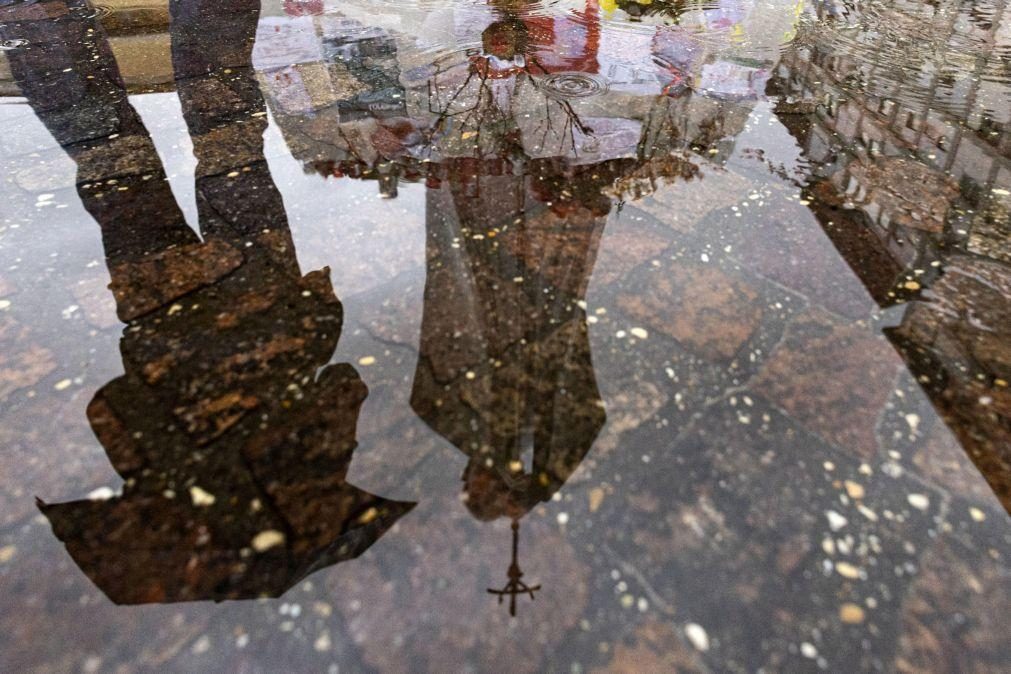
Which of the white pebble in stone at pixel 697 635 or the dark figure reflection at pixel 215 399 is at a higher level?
the dark figure reflection at pixel 215 399

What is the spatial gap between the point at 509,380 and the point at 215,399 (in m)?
0.99

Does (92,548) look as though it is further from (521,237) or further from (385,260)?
(521,237)

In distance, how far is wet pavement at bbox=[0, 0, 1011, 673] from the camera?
141cm

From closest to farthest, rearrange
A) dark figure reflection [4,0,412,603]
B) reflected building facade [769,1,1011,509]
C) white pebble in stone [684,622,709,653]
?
white pebble in stone [684,622,709,653] → dark figure reflection [4,0,412,603] → reflected building facade [769,1,1011,509]

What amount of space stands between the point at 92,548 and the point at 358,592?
0.75m

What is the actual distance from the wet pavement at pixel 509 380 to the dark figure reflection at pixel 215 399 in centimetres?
1

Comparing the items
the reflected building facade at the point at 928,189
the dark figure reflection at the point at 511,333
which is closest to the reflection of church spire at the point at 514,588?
the dark figure reflection at the point at 511,333

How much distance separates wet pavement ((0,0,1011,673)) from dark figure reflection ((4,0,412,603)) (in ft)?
0.04

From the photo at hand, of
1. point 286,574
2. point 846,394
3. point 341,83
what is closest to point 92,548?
point 286,574

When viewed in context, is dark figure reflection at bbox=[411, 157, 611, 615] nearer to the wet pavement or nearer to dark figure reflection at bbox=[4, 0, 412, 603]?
the wet pavement

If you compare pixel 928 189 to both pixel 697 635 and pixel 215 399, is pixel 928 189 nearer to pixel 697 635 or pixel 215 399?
pixel 697 635

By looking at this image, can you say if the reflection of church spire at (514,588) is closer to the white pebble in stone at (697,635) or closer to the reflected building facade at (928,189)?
the white pebble in stone at (697,635)

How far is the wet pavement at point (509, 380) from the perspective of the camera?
4.63 feet

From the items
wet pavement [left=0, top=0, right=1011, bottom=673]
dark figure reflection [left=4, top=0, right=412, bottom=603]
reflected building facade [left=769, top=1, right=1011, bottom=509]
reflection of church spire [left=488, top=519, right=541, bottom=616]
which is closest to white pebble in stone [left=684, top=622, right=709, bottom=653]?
wet pavement [left=0, top=0, right=1011, bottom=673]
